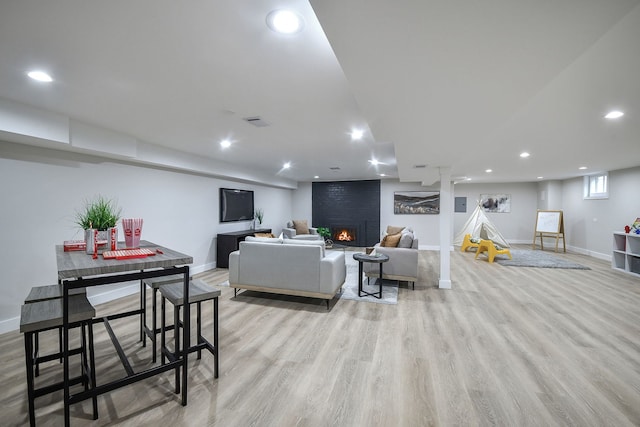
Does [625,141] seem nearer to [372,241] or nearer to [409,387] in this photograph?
[409,387]

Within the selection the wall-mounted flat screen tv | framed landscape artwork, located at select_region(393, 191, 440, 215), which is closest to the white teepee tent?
framed landscape artwork, located at select_region(393, 191, 440, 215)

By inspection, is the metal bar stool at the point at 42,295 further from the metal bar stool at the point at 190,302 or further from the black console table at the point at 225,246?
the black console table at the point at 225,246

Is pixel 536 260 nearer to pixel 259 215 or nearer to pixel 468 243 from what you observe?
pixel 468 243

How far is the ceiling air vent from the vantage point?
9.87 feet

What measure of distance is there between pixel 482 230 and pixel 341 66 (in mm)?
8067

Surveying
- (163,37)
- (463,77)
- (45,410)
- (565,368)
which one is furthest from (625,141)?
(45,410)

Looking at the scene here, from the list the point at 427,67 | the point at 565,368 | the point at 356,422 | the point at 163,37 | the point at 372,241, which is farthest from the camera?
the point at 372,241

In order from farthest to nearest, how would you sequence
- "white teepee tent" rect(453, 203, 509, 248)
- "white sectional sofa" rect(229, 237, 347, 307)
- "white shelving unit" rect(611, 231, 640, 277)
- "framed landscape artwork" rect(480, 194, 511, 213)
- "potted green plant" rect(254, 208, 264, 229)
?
"framed landscape artwork" rect(480, 194, 511, 213) < "potted green plant" rect(254, 208, 264, 229) < "white teepee tent" rect(453, 203, 509, 248) < "white shelving unit" rect(611, 231, 640, 277) < "white sectional sofa" rect(229, 237, 347, 307)

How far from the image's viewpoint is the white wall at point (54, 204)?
3.04 meters

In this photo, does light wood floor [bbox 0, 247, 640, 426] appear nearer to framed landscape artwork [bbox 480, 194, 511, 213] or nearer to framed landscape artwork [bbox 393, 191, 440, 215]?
framed landscape artwork [bbox 393, 191, 440, 215]

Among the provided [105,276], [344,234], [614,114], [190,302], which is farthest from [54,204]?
[344,234]

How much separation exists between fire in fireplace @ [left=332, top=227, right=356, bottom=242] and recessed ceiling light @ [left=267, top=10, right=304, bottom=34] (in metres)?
8.32

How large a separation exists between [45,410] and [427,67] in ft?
10.2

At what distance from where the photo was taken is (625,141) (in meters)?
3.78
